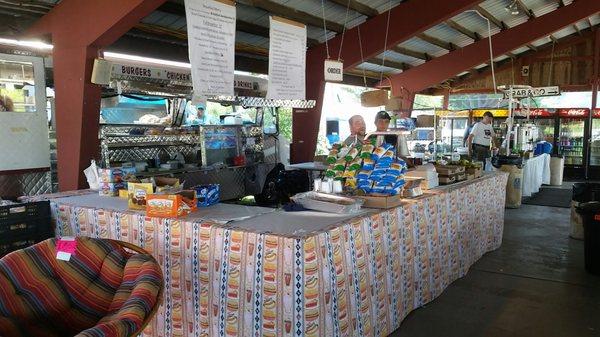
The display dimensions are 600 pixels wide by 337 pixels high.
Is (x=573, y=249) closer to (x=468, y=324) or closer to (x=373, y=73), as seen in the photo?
(x=468, y=324)

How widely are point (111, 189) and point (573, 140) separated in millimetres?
14359

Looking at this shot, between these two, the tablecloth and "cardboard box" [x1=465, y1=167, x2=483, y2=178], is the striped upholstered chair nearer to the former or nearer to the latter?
"cardboard box" [x1=465, y1=167, x2=483, y2=178]

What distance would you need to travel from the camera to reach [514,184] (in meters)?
9.33

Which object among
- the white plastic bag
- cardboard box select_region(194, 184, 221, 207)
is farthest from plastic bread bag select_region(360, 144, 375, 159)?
the white plastic bag

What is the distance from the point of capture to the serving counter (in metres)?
2.68

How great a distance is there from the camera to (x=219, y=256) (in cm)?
291

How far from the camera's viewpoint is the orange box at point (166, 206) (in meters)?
3.17

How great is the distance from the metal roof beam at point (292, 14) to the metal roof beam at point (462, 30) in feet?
11.5

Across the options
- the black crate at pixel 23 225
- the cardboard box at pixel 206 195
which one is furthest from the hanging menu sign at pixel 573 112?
the black crate at pixel 23 225

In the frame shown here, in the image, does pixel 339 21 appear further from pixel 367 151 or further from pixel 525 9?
pixel 525 9

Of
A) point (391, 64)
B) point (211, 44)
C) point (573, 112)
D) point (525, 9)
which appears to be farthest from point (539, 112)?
point (211, 44)

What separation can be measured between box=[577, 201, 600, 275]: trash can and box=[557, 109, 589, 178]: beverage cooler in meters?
10.3

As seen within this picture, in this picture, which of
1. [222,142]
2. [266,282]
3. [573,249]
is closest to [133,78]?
[222,142]

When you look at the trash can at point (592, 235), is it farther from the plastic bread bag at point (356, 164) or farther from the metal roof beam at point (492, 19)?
the metal roof beam at point (492, 19)
